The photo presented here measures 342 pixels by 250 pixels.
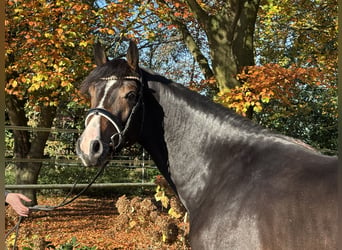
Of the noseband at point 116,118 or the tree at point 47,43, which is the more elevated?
the tree at point 47,43

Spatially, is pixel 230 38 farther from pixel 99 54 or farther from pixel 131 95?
pixel 131 95

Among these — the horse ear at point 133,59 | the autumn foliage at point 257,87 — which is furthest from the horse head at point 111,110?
the autumn foliage at point 257,87

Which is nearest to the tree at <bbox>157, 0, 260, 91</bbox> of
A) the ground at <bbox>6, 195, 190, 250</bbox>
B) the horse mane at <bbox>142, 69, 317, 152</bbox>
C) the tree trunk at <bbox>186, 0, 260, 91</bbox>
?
the tree trunk at <bbox>186, 0, 260, 91</bbox>

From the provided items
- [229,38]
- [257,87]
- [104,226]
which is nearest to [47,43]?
[229,38]

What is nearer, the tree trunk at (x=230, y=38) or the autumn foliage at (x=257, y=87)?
the autumn foliage at (x=257, y=87)

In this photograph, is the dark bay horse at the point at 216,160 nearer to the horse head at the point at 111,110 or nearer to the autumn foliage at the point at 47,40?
the horse head at the point at 111,110

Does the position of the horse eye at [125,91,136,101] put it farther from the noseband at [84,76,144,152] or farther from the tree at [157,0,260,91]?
the tree at [157,0,260,91]

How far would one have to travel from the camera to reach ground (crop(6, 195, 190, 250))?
439 centimetres

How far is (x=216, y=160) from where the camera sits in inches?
90.7

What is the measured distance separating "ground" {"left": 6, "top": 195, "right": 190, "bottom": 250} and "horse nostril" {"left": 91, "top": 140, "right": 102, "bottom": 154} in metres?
2.08

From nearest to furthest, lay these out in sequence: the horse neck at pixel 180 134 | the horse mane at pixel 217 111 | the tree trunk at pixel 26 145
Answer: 1. the horse mane at pixel 217 111
2. the horse neck at pixel 180 134
3. the tree trunk at pixel 26 145

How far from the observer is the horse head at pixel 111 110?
90.5 inches

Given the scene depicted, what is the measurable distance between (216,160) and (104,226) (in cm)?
660

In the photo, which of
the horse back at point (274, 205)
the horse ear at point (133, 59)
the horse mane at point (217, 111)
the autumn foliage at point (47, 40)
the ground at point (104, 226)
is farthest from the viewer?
the autumn foliage at point (47, 40)
